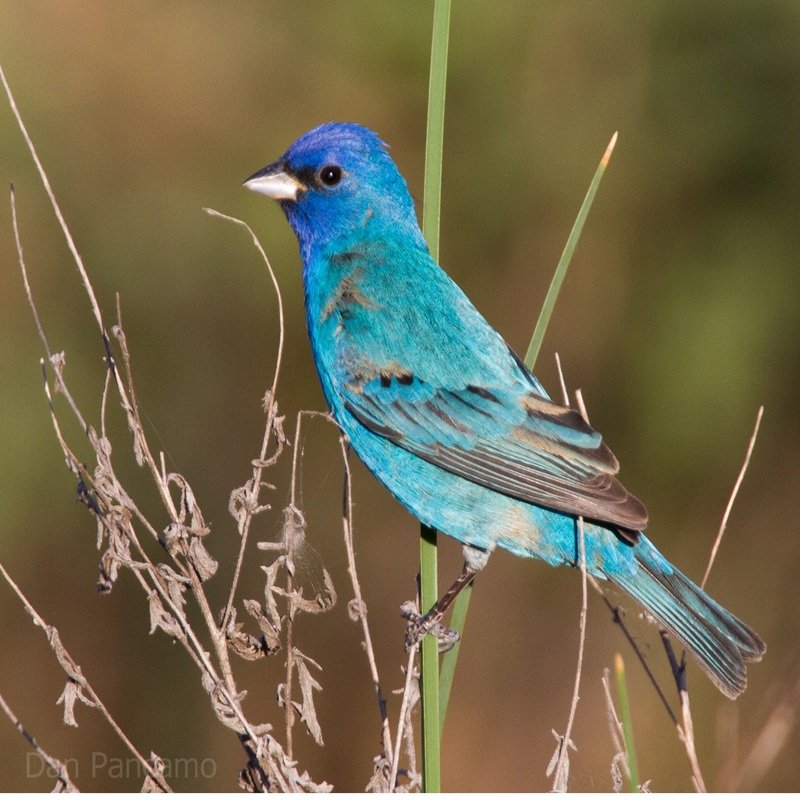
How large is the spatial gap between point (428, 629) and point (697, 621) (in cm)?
95

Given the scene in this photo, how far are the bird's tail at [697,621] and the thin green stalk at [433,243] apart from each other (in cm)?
82

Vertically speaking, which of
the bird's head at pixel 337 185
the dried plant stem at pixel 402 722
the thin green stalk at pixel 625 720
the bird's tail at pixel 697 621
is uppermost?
the bird's head at pixel 337 185

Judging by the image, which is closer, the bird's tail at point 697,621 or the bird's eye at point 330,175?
the bird's tail at point 697,621

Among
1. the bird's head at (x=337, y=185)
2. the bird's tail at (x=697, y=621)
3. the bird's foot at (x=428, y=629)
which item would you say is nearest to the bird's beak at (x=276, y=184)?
the bird's head at (x=337, y=185)

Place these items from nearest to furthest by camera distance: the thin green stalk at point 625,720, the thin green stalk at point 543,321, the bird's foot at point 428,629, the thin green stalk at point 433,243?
1. the thin green stalk at point 625,720
2. the thin green stalk at point 433,243
3. the thin green stalk at point 543,321
4. the bird's foot at point 428,629

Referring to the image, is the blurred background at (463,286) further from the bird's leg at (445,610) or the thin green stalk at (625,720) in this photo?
the thin green stalk at (625,720)

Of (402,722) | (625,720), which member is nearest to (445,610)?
(402,722)

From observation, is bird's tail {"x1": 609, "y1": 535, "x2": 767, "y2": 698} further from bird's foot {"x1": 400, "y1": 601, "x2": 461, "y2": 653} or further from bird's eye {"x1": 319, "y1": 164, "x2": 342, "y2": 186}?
bird's eye {"x1": 319, "y1": 164, "x2": 342, "y2": 186}

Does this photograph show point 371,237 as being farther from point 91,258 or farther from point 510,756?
point 510,756

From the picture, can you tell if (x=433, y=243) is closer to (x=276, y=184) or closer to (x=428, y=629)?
(x=428, y=629)

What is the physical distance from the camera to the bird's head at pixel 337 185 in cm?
403

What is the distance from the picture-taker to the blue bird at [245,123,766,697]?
3461 mm

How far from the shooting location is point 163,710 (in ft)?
16.8

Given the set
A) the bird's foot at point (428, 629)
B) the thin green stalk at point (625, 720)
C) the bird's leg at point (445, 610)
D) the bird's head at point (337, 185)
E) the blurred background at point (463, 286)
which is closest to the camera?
the thin green stalk at point (625, 720)
